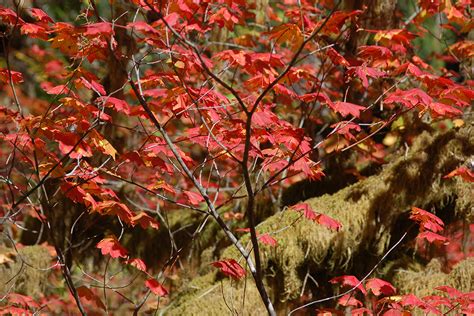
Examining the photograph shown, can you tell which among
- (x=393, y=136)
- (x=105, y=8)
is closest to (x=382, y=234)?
(x=393, y=136)

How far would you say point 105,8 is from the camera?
9.98m

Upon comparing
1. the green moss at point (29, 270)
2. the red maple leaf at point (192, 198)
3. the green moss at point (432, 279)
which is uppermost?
the red maple leaf at point (192, 198)

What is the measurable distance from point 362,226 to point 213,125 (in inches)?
60.3

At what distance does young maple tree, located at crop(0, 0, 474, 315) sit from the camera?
2.86 m

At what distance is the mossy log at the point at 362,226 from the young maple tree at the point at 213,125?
82 millimetres

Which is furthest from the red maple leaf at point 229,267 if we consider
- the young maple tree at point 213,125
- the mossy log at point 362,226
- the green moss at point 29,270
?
the green moss at point 29,270

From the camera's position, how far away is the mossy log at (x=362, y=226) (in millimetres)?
3754

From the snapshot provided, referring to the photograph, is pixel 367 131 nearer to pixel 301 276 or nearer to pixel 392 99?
pixel 301 276

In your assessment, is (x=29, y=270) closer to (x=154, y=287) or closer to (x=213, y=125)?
(x=154, y=287)

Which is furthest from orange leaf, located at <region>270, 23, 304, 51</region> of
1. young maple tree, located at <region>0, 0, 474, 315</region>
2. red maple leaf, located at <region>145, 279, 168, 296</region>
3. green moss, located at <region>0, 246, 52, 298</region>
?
green moss, located at <region>0, 246, 52, 298</region>

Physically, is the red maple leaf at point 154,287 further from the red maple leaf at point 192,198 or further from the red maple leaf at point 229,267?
the red maple leaf at point 192,198

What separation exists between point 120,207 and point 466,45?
3071 mm

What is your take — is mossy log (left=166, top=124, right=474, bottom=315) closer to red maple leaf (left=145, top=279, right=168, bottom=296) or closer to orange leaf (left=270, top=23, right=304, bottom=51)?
red maple leaf (left=145, top=279, right=168, bottom=296)

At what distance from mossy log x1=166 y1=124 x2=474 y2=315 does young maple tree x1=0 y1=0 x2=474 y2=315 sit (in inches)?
3.2
